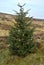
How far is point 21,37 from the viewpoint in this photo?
3244 centimetres

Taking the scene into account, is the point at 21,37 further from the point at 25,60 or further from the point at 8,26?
the point at 8,26

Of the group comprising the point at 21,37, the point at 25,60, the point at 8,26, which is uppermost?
the point at 21,37

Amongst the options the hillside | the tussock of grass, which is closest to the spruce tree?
the tussock of grass

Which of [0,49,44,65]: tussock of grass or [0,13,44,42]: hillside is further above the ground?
[0,49,44,65]: tussock of grass

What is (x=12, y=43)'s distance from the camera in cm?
3241

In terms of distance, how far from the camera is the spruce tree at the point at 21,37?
3216 centimetres

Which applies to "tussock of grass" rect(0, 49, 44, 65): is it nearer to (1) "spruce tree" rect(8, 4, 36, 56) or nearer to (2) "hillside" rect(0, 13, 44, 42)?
(1) "spruce tree" rect(8, 4, 36, 56)

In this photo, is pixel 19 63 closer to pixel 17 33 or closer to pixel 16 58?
pixel 16 58

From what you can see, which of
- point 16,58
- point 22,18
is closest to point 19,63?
point 16,58

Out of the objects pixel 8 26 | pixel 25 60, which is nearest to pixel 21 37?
pixel 25 60

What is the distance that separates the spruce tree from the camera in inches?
1266

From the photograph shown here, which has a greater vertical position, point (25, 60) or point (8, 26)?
point (25, 60)

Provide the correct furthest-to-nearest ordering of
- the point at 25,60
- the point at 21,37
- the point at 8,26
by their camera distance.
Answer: the point at 8,26 → the point at 21,37 → the point at 25,60

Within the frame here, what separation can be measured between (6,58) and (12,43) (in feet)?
7.23
